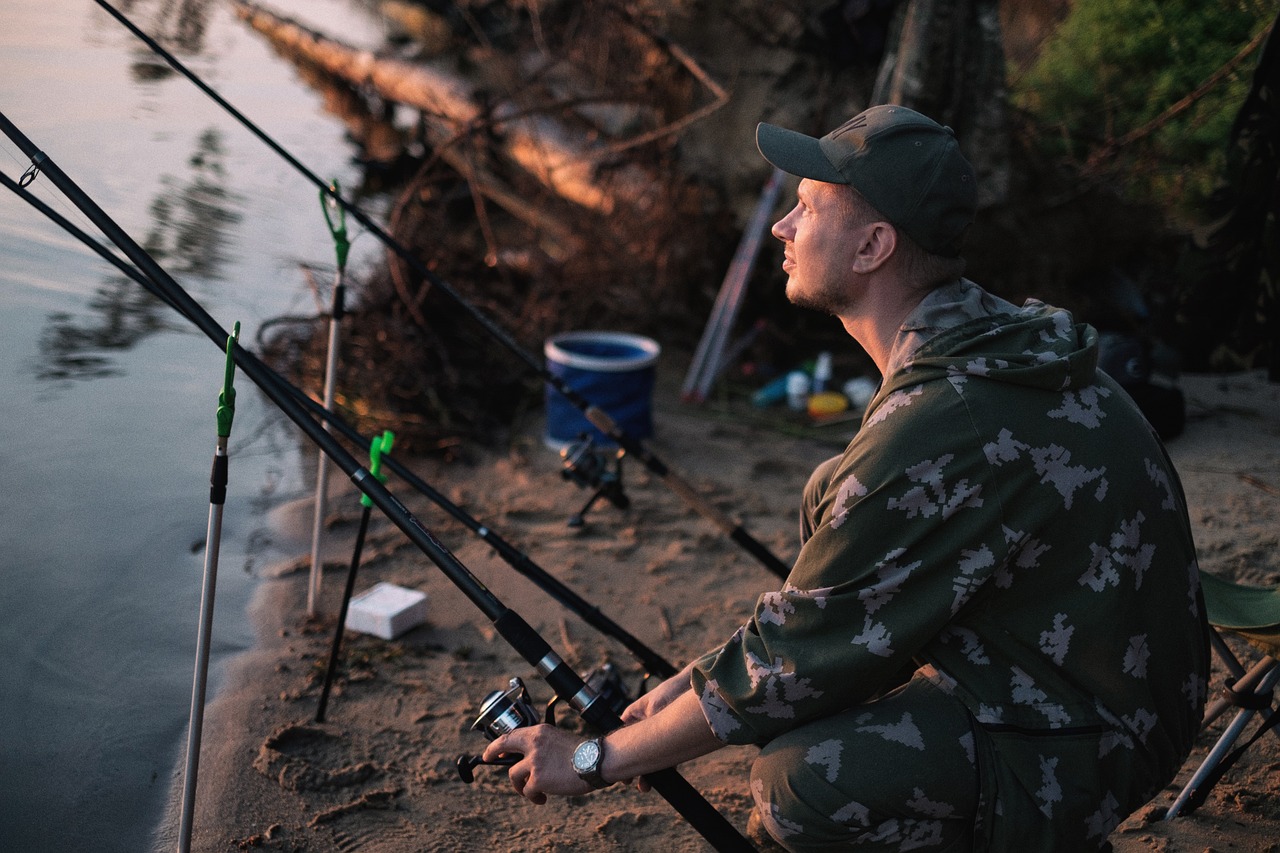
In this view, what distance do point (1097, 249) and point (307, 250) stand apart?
16.1 feet

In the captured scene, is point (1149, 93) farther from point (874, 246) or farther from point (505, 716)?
point (505, 716)

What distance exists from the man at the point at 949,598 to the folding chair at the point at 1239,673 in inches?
19.1

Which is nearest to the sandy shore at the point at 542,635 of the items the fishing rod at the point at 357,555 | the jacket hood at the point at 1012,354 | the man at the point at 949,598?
the fishing rod at the point at 357,555

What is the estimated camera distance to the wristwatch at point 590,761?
6.00ft

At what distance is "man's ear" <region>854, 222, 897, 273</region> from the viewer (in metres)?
1.82

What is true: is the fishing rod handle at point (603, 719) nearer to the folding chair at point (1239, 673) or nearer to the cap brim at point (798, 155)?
the cap brim at point (798, 155)

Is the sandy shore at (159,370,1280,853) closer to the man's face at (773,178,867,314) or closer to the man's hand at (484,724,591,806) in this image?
the man's hand at (484,724,591,806)

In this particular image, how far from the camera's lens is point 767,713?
5.65 feet

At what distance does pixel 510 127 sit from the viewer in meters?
7.02

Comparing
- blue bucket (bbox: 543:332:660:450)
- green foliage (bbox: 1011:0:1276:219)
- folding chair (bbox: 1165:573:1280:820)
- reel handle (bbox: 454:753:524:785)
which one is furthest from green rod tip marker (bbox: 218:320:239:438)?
green foliage (bbox: 1011:0:1276:219)

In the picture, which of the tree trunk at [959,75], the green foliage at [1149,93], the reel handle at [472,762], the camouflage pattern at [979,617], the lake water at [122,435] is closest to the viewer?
the camouflage pattern at [979,617]

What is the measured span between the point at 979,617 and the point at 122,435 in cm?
417

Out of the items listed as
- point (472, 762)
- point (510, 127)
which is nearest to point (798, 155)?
point (472, 762)

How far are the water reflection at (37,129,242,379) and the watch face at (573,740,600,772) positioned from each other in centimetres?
436
